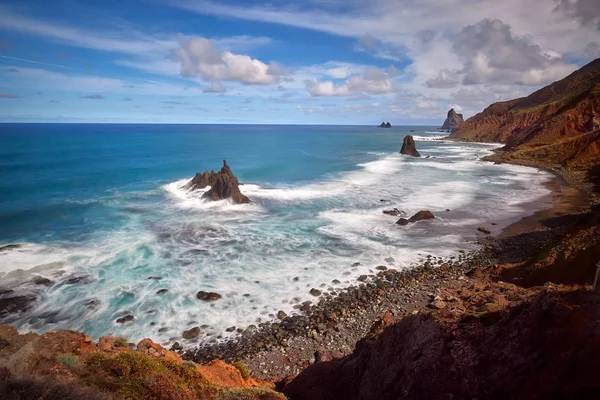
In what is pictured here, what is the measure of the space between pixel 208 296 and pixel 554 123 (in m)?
90.7

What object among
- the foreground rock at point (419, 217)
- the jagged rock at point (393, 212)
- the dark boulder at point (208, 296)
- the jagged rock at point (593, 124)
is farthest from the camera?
the jagged rock at point (593, 124)

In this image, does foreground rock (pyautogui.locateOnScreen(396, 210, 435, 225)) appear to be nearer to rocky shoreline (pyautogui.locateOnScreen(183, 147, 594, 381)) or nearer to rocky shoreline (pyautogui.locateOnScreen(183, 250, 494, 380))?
rocky shoreline (pyautogui.locateOnScreen(183, 147, 594, 381))

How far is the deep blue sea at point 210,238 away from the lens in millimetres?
18297

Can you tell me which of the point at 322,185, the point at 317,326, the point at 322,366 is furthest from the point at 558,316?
the point at 322,185

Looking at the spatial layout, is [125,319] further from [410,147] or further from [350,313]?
[410,147]

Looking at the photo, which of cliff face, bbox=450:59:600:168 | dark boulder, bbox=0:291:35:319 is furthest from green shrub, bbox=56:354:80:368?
cliff face, bbox=450:59:600:168

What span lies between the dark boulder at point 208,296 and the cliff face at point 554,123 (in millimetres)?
65810

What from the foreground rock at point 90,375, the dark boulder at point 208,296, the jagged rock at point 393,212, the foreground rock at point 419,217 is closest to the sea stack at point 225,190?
the jagged rock at point 393,212

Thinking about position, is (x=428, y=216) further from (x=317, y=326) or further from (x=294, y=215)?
(x=317, y=326)

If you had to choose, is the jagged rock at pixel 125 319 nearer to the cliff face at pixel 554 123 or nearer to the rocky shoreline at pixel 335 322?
the rocky shoreline at pixel 335 322

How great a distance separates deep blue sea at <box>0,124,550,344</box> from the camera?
720 inches

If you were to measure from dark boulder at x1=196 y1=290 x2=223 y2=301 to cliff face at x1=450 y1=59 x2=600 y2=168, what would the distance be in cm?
6581

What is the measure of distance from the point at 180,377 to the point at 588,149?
76.5m

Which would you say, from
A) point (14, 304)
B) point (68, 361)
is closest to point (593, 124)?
point (68, 361)
